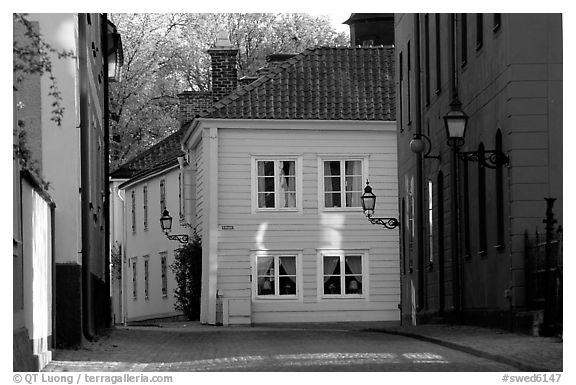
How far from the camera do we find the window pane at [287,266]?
115ft

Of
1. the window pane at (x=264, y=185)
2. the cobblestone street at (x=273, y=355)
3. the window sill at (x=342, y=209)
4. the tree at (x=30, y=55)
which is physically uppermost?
the tree at (x=30, y=55)

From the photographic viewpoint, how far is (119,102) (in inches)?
1532

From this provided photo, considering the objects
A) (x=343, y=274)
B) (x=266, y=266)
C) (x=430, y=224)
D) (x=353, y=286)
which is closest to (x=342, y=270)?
(x=343, y=274)

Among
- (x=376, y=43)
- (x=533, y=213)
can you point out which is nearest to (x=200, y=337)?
(x=533, y=213)

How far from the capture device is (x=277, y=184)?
3553 centimetres

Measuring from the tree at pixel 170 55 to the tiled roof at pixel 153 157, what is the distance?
659 mm

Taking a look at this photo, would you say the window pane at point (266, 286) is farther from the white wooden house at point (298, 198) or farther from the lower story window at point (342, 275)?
the lower story window at point (342, 275)

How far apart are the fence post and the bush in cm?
1910

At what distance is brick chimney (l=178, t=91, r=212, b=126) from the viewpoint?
3991 cm

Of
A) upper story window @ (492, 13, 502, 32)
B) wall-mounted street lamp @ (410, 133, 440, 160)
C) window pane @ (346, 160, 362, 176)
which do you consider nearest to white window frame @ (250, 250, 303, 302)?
window pane @ (346, 160, 362, 176)

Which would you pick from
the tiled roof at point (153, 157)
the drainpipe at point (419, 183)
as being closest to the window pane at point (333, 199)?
the tiled roof at point (153, 157)

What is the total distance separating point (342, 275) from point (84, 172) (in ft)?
57.6

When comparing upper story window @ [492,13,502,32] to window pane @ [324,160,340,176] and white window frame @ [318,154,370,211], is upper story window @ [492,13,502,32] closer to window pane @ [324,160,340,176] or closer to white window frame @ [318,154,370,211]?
white window frame @ [318,154,370,211]

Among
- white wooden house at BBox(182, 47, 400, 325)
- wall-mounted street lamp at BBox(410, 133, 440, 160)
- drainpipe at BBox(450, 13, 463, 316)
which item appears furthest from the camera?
white wooden house at BBox(182, 47, 400, 325)
